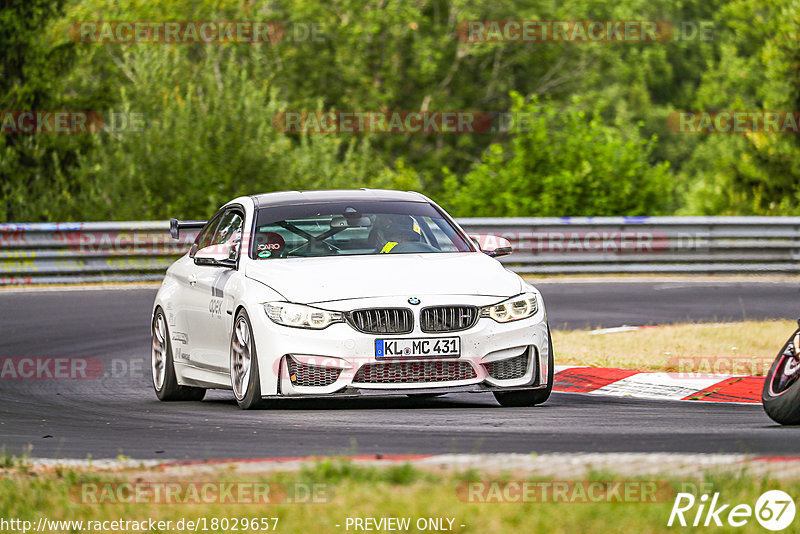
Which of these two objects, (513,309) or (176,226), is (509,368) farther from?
(176,226)

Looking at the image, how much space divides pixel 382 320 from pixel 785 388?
249 centimetres

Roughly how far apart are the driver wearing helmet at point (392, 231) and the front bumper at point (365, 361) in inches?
46.8

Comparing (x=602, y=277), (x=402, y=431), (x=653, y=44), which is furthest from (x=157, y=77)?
(x=653, y=44)

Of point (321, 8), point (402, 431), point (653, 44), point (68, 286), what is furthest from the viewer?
point (653, 44)

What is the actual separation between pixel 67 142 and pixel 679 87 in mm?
50855

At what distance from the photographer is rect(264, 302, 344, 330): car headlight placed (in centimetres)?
927

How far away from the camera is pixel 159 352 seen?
11.7 metres

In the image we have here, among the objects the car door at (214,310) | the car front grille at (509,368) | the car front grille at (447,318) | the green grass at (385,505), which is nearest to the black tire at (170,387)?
the car door at (214,310)

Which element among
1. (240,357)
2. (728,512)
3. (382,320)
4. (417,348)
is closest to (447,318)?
(417,348)

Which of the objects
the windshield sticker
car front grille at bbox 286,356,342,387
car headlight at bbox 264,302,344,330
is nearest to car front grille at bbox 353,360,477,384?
car front grille at bbox 286,356,342,387

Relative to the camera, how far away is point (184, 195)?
27922 millimetres

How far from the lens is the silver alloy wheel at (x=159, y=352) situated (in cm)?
1152

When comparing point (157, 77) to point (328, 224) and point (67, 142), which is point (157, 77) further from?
point (328, 224)

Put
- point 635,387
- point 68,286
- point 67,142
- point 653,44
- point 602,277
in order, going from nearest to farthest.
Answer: point 635,387
point 68,286
point 602,277
point 67,142
point 653,44
